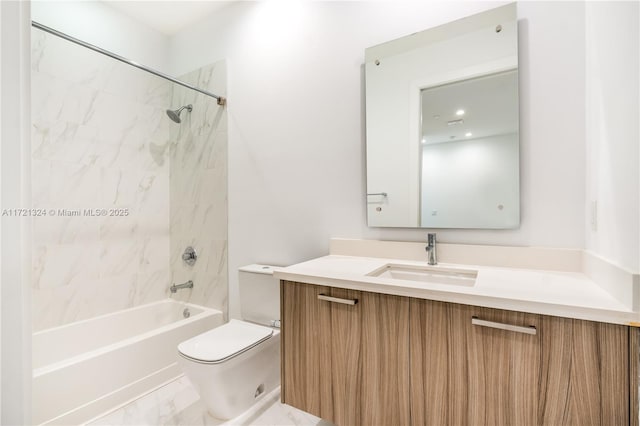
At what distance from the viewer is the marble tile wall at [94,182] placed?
6.49 feet

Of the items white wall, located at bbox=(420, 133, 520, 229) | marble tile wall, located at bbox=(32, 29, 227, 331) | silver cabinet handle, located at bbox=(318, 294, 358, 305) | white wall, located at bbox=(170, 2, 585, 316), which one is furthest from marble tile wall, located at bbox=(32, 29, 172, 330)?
white wall, located at bbox=(420, 133, 520, 229)

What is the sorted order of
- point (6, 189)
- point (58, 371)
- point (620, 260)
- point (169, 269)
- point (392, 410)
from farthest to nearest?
point (169, 269)
point (58, 371)
point (392, 410)
point (620, 260)
point (6, 189)

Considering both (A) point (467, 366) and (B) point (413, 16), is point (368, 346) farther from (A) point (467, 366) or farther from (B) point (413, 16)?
(B) point (413, 16)

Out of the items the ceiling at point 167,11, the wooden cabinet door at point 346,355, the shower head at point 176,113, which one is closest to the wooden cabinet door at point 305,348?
the wooden cabinet door at point 346,355

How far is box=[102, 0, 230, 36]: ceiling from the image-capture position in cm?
229

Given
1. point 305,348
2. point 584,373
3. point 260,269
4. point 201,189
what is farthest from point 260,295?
point 584,373

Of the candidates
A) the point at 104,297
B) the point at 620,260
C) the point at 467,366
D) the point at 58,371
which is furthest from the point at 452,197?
the point at 104,297

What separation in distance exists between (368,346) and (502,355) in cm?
44

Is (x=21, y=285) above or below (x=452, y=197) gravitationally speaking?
below

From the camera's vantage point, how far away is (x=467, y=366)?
100cm

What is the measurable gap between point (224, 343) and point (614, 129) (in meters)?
1.84

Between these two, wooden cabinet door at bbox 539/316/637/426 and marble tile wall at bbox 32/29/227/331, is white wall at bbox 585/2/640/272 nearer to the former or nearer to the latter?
wooden cabinet door at bbox 539/316/637/426

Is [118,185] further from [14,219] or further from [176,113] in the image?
[14,219]

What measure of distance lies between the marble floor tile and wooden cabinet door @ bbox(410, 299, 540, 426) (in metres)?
Answer: 0.81
